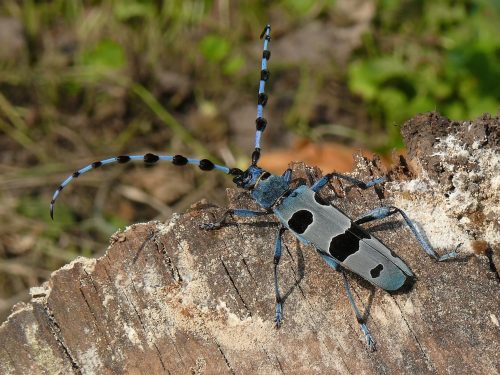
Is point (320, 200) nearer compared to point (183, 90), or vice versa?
point (320, 200)

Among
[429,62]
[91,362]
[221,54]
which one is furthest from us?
[221,54]

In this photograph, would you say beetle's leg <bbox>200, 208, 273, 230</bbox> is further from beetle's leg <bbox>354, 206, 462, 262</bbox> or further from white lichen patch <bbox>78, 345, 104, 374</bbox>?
white lichen patch <bbox>78, 345, 104, 374</bbox>

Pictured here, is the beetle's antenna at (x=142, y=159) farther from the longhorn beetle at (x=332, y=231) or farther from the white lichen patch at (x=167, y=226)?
the white lichen patch at (x=167, y=226)

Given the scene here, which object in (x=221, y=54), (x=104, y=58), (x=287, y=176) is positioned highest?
(x=104, y=58)

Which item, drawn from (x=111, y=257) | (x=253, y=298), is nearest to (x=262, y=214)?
(x=253, y=298)

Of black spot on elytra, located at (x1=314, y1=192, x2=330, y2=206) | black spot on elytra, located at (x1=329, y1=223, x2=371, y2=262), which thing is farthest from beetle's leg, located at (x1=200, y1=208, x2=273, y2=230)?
black spot on elytra, located at (x1=329, y1=223, x2=371, y2=262)

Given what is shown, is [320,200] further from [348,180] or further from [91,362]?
[91,362]

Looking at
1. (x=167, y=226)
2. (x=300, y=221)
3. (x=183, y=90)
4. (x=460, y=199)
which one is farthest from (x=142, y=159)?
(x=183, y=90)
